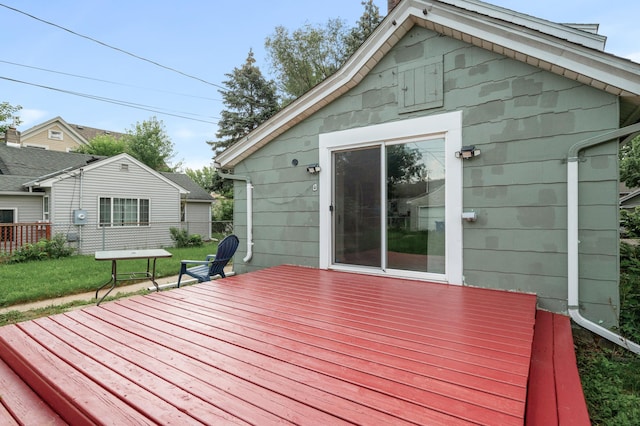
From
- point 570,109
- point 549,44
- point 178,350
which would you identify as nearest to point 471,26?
point 549,44

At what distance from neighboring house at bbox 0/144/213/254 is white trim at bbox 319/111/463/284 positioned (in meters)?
8.37

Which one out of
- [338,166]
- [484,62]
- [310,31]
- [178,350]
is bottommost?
[178,350]

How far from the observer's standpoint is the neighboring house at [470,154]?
9.47 ft

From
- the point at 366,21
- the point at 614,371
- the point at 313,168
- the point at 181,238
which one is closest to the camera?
the point at 614,371

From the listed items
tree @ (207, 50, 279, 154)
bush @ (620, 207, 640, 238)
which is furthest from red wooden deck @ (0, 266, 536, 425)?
tree @ (207, 50, 279, 154)

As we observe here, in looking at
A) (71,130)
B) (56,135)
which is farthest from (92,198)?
(71,130)

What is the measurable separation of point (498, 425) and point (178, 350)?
5.89 feet

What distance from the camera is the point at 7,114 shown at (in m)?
13.2

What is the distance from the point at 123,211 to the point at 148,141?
14.6 meters

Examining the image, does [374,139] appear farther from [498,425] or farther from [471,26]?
[498,425]

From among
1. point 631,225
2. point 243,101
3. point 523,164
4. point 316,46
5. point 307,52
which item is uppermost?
point 316,46

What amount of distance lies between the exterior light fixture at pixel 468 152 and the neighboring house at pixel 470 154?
0.01m

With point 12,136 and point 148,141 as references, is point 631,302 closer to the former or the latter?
point 12,136

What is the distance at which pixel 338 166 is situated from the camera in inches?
179
